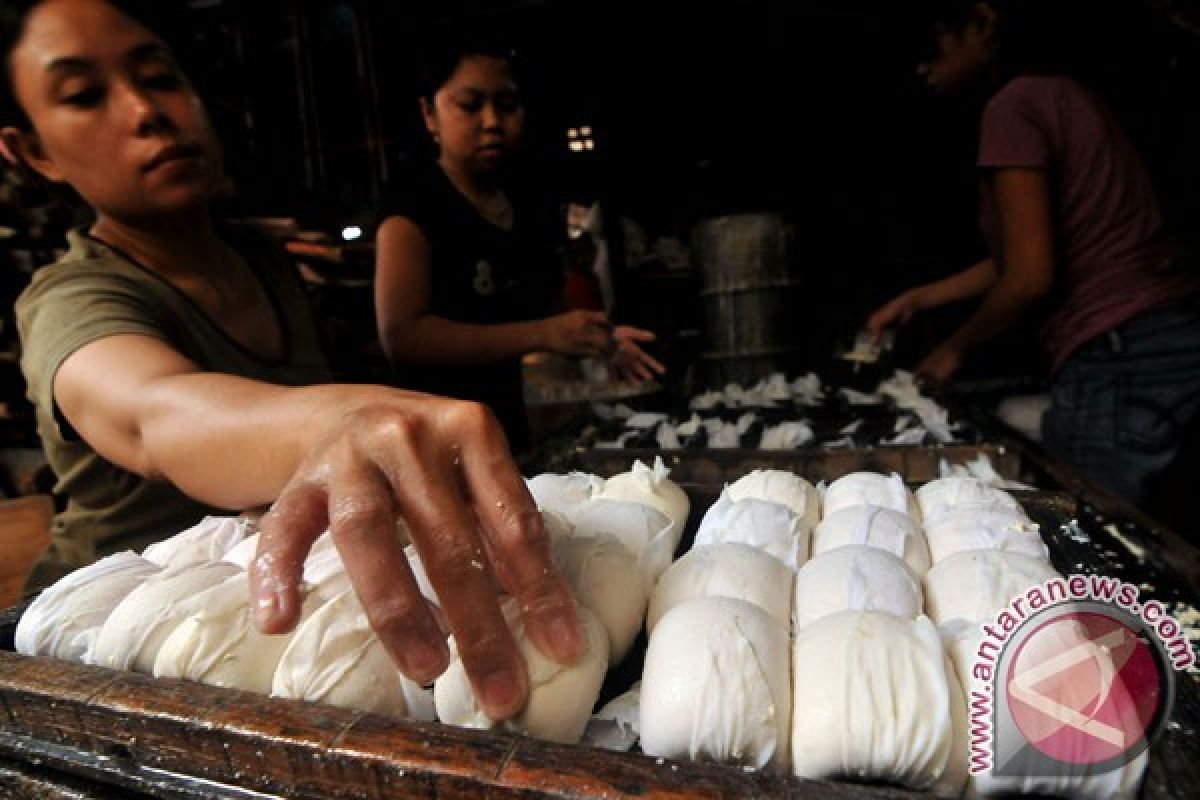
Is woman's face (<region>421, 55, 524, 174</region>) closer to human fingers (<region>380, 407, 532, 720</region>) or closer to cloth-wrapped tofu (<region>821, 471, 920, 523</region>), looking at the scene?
cloth-wrapped tofu (<region>821, 471, 920, 523</region>)

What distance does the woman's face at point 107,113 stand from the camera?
165 centimetres

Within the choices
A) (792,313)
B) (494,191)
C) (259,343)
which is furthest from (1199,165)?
(259,343)

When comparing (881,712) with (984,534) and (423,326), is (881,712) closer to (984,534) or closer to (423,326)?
(984,534)

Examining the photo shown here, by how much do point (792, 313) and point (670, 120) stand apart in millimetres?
3716

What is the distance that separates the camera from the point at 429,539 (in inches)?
36.2

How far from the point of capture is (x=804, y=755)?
2.91 feet

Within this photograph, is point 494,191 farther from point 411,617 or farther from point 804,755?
point 804,755

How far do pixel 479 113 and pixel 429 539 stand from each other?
2.56 meters

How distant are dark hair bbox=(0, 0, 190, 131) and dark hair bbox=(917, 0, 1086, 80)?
303 centimetres

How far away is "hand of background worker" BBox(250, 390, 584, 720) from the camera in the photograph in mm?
899

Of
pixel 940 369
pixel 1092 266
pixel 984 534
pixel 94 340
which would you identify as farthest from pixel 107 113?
pixel 940 369

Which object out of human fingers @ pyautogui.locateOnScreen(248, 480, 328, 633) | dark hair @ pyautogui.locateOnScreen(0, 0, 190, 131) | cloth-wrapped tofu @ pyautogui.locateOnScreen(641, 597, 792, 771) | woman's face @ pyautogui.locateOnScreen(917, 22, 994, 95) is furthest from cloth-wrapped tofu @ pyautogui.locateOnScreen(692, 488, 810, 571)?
woman's face @ pyautogui.locateOnScreen(917, 22, 994, 95)

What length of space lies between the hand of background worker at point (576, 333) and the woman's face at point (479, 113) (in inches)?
30.9

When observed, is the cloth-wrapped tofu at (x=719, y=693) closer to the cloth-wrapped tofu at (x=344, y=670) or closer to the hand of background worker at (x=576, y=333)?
the cloth-wrapped tofu at (x=344, y=670)
